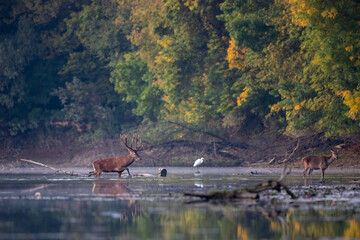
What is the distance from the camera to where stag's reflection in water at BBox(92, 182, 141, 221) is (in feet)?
44.4

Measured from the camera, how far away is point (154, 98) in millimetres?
49781

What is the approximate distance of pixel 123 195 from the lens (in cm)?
1775

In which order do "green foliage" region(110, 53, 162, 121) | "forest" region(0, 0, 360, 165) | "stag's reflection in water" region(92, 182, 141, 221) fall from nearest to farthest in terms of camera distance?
1. "stag's reflection in water" region(92, 182, 141, 221)
2. "forest" region(0, 0, 360, 165)
3. "green foliage" region(110, 53, 162, 121)

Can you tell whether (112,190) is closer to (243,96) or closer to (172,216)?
(172,216)

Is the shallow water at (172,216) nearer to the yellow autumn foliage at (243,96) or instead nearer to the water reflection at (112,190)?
the water reflection at (112,190)

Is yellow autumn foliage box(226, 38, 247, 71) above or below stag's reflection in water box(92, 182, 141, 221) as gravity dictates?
above

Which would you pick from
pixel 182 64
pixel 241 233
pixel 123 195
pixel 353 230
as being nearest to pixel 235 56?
pixel 182 64

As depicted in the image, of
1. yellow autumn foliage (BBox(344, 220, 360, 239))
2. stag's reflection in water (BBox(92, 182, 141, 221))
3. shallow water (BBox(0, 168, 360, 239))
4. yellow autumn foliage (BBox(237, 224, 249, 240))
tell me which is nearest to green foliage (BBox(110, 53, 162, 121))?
stag's reflection in water (BBox(92, 182, 141, 221))

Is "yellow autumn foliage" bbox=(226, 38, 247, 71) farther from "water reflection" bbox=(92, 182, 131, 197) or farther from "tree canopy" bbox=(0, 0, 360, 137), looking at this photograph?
"water reflection" bbox=(92, 182, 131, 197)

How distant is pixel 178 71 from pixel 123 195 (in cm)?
2697

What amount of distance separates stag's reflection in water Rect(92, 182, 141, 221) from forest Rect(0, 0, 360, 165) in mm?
13220

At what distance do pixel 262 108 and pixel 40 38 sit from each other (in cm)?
1914

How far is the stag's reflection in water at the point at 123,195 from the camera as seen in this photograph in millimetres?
13523

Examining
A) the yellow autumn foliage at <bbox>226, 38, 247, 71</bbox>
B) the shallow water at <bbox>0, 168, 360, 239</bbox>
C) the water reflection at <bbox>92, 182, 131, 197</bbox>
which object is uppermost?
the yellow autumn foliage at <bbox>226, 38, 247, 71</bbox>
